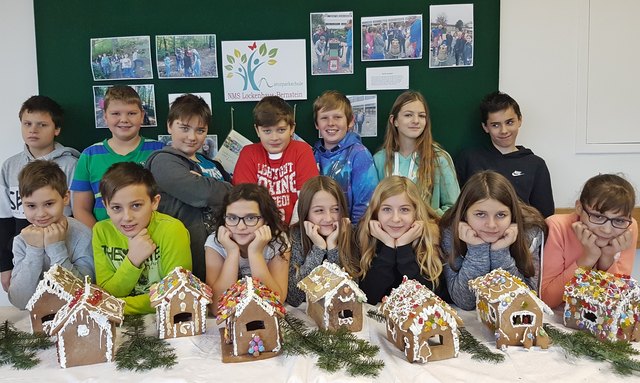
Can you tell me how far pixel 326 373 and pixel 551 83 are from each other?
8.56 feet


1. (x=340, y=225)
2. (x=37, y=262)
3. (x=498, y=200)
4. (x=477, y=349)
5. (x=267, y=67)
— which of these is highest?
(x=267, y=67)

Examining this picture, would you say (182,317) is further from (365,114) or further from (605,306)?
(365,114)

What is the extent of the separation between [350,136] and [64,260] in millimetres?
1698

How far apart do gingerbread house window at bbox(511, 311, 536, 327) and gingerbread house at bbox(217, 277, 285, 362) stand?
Answer: 0.82m

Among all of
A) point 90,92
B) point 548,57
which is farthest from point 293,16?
point 548,57

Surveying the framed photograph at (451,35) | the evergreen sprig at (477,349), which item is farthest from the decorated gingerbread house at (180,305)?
the framed photograph at (451,35)

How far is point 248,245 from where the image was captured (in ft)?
6.69

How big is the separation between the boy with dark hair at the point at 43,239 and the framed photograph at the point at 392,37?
79.6 inches

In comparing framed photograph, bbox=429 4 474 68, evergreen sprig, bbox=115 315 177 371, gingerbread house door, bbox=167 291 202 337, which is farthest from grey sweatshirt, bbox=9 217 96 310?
framed photograph, bbox=429 4 474 68

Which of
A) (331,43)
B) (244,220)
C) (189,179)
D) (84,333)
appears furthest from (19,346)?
(331,43)

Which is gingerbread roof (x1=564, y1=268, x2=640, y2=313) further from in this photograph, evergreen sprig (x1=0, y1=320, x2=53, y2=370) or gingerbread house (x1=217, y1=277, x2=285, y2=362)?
evergreen sprig (x1=0, y1=320, x2=53, y2=370)

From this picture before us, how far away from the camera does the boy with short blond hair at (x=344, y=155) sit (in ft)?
9.14

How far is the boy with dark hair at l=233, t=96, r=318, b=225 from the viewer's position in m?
2.66

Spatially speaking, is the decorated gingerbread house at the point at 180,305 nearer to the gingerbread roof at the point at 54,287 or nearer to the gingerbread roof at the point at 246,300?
the gingerbread roof at the point at 246,300
